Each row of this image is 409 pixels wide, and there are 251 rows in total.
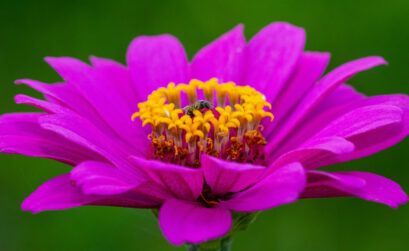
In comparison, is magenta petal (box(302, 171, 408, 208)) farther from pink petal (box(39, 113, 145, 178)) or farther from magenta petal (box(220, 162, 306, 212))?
pink petal (box(39, 113, 145, 178))

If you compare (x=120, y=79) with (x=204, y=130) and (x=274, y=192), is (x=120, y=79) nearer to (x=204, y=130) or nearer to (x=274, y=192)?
(x=204, y=130)

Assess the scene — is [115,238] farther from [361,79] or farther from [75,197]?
[361,79]

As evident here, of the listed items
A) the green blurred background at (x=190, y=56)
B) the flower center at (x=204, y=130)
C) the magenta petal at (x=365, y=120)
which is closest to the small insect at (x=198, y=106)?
the flower center at (x=204, y=130)

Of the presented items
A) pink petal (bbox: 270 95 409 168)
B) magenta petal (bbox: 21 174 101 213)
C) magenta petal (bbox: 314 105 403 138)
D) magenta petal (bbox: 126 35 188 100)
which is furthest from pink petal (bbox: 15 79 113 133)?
magenta petal (bbox: 314 105 403 138)

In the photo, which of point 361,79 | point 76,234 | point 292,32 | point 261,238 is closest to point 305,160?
point 292,32

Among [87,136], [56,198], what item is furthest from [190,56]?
[56,198]

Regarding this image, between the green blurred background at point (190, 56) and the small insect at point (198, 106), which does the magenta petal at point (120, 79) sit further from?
the green blurred background at point (190, 56)
